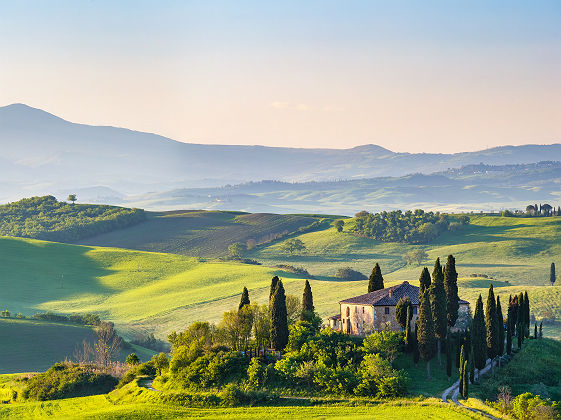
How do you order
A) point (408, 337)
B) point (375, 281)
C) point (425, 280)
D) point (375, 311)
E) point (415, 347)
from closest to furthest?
point (415, 347) < point (408, 337) < point (425, 280) < point (375, 311) < point (375, 281)

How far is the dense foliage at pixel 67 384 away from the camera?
78375mm

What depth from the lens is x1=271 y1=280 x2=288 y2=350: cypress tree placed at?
78875 mm

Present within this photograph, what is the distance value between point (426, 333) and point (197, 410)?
887 inches

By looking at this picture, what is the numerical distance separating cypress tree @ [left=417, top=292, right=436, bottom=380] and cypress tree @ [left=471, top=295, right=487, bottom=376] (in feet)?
12.5

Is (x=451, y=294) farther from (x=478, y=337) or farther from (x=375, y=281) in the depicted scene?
(x=375, y=281)

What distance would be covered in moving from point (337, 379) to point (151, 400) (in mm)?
16833

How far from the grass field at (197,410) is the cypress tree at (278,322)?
40.9ft

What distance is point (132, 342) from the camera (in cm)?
11775

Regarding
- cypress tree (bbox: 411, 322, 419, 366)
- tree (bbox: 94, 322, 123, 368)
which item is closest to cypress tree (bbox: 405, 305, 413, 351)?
cypress tree (bbox: 411, 322, 419, 366)

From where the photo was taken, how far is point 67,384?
7919 cm

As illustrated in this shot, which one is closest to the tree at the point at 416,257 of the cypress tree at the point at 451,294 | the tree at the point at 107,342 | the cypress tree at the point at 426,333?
the tree at the point at 107,342

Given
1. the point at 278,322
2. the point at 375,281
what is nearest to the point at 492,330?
the point at 375,281

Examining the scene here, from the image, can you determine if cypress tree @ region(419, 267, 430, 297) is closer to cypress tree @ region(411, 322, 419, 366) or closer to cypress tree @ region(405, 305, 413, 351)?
cypress tree @ region(405, 305, 413, 351)

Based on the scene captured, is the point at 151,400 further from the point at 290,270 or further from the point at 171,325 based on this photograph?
the point at 290,270
